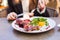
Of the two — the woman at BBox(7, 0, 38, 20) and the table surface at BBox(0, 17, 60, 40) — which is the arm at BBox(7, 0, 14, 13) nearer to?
the woman at BBox(7, 0, 38, 20)

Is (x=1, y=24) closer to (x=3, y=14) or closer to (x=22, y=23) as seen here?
(x=22, y=23)

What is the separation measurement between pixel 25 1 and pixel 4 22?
1.16ft

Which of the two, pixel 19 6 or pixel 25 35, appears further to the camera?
pixel 19 6

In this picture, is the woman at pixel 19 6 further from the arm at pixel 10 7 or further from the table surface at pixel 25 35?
the table surface at pixel 25 35

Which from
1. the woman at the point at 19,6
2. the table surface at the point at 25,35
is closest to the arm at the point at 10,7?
the woman at the point at 19,6

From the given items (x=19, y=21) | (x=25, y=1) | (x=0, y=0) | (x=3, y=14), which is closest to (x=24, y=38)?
(x=19, y=21)

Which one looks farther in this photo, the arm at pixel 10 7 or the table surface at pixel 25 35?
the arm at pixel 10 7

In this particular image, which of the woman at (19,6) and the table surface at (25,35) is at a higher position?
the woman at (19,6)

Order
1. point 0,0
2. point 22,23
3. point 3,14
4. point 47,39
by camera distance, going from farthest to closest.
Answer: point 0,0 → point 3,14 → point 22,23 → point 47,39

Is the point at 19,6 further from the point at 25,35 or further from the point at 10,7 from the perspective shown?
the point at 25,35

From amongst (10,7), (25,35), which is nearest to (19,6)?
(10,7)

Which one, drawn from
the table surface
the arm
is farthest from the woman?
the table surface

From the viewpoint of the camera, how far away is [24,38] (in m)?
0.87

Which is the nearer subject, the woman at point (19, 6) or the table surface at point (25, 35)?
the table surface at point (25, 35)
